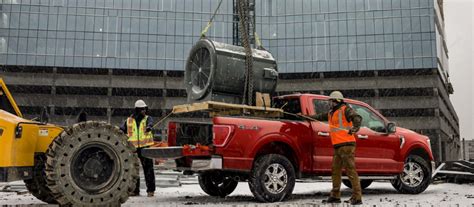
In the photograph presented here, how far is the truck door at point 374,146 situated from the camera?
8.59 metres

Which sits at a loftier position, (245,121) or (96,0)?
(96,0)

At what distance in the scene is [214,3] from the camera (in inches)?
2466

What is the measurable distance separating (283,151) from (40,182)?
3954 mm

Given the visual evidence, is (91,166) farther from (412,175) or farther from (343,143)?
(412,175)

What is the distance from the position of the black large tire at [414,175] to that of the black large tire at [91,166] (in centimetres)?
598

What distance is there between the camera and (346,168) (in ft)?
23.7

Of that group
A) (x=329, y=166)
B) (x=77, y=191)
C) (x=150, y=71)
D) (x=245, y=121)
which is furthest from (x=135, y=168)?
(x=150, y=71)

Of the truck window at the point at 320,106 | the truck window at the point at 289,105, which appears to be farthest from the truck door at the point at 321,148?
the truck window at the point at 289,105

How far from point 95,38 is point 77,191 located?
56.8 meters

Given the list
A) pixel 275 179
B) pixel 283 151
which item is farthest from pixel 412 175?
pixel 275 179

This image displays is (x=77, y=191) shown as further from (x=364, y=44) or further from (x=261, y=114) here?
(x=364, y=44)

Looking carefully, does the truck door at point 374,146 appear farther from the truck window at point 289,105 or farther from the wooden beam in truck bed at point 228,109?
the wooden beam in truck bed at point 228,109

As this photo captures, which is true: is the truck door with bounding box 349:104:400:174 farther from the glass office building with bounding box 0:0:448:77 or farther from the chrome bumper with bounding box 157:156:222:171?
the glass office building with bounding box 0:0:448:77

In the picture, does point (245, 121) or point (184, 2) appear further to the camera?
point (184, 2)
